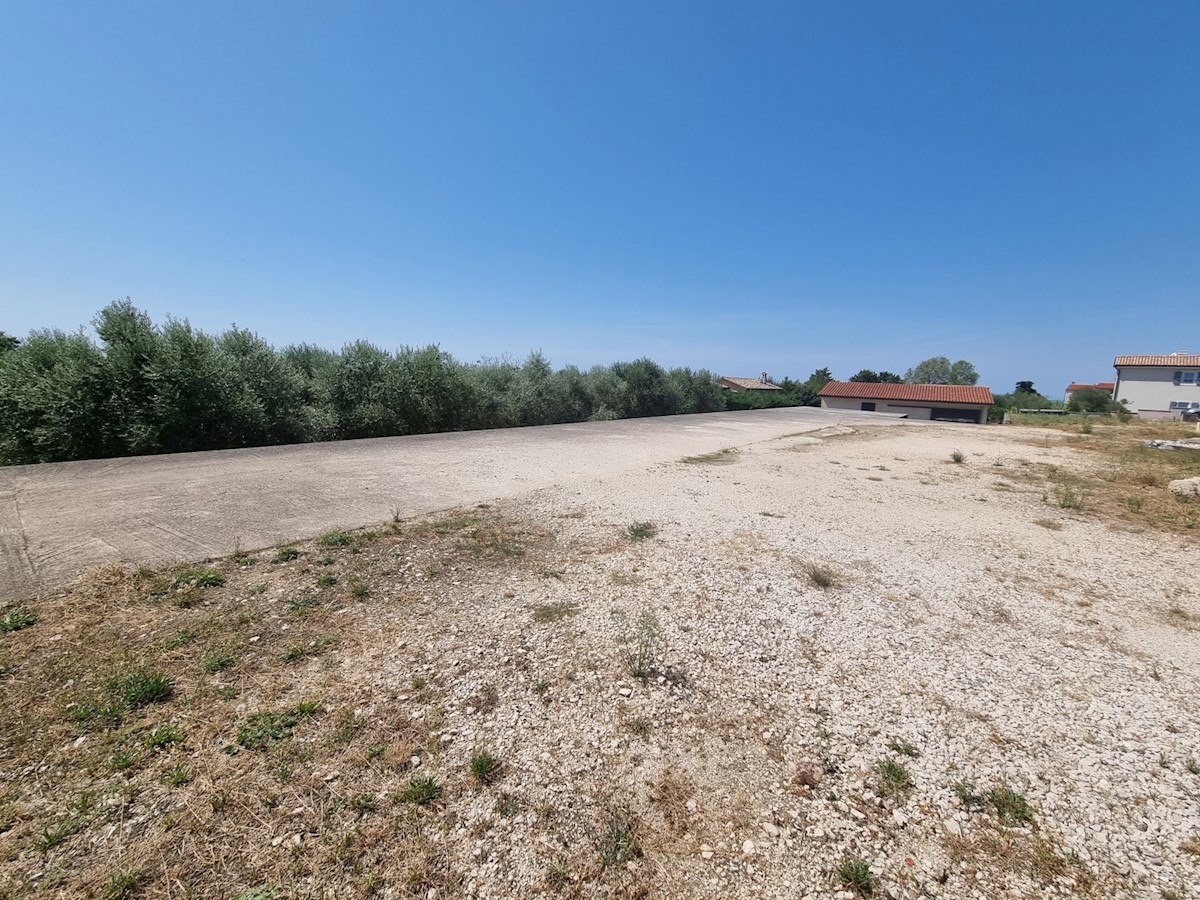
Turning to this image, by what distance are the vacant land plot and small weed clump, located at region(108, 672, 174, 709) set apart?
0.01 meters

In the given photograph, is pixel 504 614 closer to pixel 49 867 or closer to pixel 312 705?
pixel 312 705

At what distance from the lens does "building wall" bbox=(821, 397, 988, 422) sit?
115 ft

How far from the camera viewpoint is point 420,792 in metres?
1.81

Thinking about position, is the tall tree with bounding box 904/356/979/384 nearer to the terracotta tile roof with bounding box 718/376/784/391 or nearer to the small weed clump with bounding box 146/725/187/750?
the terracotta tile roof with bounding box 718/376/784/391

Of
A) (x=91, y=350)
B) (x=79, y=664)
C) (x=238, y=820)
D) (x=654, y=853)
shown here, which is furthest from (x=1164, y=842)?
(x=91, y=350)

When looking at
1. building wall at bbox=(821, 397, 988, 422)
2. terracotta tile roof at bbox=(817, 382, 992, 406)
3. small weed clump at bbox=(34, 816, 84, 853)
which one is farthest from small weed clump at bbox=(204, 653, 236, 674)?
terracotta tile roof at bbox=(817, 382, 992, 406)

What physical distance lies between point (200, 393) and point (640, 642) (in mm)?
10364

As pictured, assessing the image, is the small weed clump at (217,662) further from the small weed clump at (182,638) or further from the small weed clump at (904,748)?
the small weed clump at (904,748)

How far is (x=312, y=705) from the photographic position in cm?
223

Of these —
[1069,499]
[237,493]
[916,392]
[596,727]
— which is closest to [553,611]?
[596,727]

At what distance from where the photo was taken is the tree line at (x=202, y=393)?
7.90m

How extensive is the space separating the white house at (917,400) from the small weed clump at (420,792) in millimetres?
41775

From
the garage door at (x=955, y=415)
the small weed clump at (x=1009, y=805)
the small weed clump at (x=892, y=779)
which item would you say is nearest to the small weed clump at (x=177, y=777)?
the small weed clump at (x=892, y=779)

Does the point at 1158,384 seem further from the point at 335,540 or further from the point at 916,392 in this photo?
the point at 335,540
